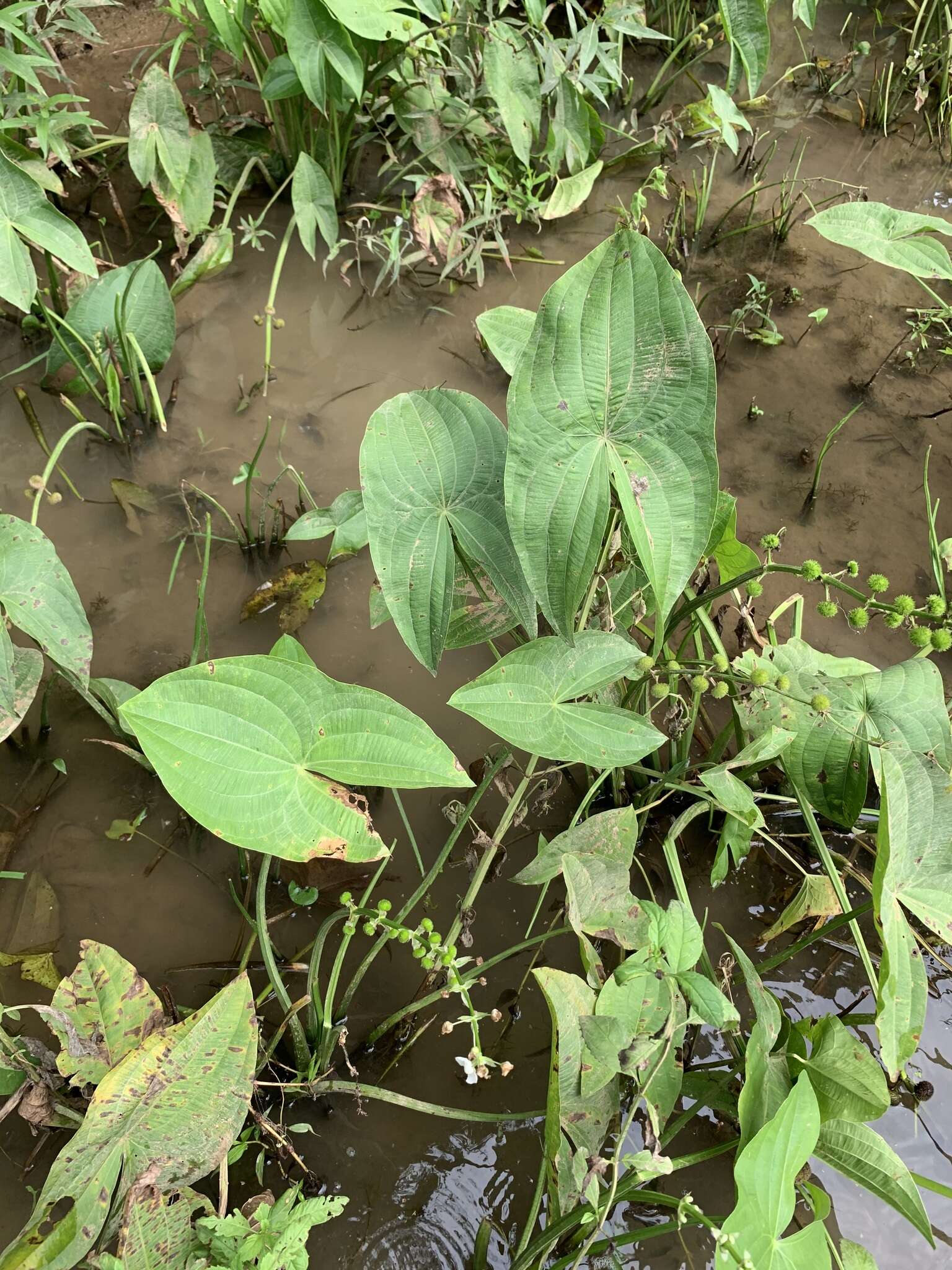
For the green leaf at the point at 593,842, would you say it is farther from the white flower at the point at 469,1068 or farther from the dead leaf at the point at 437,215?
the dead leaf at the point at 437,215

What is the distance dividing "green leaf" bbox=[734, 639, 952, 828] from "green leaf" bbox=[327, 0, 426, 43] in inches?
54.1

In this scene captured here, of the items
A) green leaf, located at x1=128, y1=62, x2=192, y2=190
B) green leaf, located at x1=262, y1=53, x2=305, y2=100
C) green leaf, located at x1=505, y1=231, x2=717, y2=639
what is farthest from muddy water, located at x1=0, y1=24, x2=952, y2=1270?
green leaf, located at x1=505, y1=231, x2=717, y2=639

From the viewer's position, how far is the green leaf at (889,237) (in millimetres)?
1587

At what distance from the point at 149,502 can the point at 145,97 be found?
2.81ft

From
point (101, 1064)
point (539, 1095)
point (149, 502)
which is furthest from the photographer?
point (149, 502)

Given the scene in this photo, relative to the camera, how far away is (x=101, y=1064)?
1083 millimetres

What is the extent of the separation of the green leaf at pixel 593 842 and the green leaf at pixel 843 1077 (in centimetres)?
29

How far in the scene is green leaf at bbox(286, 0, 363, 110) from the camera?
1729mm

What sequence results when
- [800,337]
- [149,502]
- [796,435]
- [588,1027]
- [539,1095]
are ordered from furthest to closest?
[800,337] → [796,435] → [149,502] → [539,1095] → [588,1027]

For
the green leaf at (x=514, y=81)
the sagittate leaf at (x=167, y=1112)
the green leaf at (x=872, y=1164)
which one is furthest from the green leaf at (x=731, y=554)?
the green leaf at (x=514, y=81)

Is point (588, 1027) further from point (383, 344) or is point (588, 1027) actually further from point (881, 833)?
point (383, 344)

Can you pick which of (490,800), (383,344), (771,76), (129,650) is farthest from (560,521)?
(771,76)

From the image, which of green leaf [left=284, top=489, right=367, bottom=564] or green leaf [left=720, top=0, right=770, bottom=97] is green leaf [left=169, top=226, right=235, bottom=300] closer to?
green leaf [left=284, top=489, right=367, bottom=564]

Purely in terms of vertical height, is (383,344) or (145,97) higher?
(145,97)
